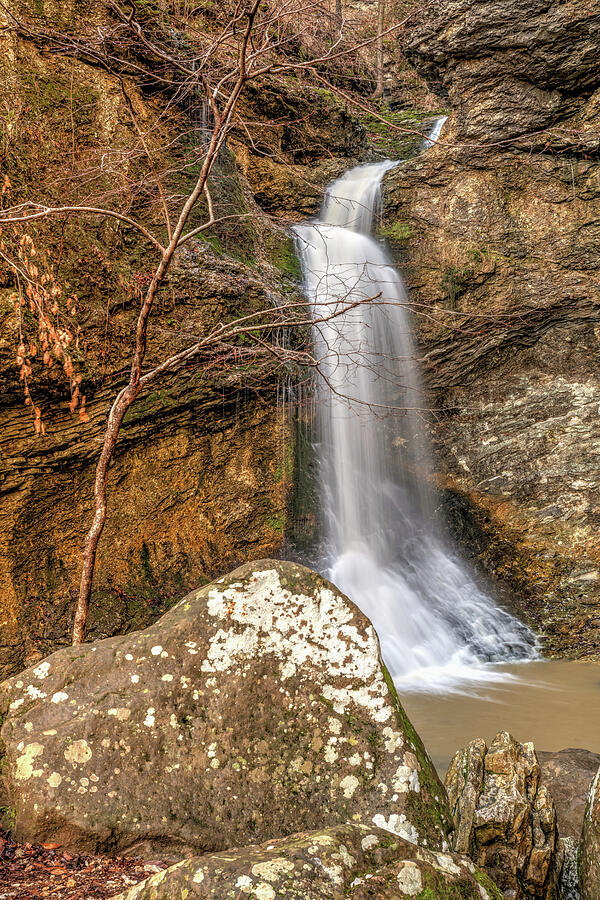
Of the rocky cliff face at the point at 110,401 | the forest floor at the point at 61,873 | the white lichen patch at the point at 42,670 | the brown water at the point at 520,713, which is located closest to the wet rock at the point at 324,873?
the forest floor at the point at 61,873

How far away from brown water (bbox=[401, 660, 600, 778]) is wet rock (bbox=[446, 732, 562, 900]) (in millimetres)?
2075

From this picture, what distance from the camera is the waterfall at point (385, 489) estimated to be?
26.0 feet

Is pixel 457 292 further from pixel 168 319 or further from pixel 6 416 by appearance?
pixel 6 416

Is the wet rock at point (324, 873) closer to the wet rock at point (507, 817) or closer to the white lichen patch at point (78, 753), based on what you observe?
the white lichen patch at point (78, 753)

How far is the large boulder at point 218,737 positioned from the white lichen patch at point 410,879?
0.55 meters

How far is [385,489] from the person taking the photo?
31.7 feet

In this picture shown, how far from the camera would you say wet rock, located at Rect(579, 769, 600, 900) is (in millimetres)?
2365

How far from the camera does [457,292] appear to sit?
9.45m

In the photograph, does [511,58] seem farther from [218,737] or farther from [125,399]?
[218,737]

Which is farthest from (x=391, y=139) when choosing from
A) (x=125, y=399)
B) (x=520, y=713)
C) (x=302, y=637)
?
(x=302, y=637)

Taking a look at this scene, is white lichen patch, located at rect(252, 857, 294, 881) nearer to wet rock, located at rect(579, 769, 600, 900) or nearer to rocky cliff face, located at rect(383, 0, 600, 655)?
wet rock, located at rect(579, 769, 600, 900)

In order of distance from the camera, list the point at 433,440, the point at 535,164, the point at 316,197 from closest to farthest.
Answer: the point at 535,164
the point at 433,440
the point at 316,197

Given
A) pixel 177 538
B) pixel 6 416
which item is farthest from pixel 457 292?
pixel 6 416

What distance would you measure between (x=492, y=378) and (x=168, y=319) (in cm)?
552
